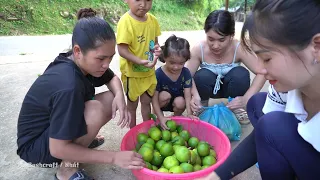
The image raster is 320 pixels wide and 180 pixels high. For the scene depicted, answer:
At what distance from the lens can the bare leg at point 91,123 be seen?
61.6 inches

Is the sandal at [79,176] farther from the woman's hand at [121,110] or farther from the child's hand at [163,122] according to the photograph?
the child's hand at [163,122]

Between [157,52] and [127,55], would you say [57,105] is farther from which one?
[157,52]

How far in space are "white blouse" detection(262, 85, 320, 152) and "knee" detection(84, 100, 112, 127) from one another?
36.2 inches

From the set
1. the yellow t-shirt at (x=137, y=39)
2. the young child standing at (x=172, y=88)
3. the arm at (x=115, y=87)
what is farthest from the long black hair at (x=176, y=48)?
the arm at (x=115, y=87)

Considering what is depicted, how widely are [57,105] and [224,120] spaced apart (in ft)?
4.06

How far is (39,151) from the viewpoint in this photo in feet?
5.08

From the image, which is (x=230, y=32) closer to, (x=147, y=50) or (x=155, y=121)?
(x=147, y=50)

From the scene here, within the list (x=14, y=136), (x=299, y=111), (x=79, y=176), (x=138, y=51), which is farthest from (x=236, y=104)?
(x=14, y=136)

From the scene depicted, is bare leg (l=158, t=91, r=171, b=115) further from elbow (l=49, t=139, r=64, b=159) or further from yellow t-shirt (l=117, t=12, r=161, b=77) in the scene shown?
elbow (l=49, t=139, r=64, b=159)

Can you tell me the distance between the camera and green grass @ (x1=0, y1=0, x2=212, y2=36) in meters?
9.96

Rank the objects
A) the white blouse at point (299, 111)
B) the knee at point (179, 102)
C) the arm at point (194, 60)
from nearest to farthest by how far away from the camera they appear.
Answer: the white blouse at point (299, 111)
the knee at point (179, 102)
the arm at point (194, 60)

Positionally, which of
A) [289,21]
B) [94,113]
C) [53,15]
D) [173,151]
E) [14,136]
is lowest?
[53,15]

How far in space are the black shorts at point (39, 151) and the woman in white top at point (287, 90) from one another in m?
0.89

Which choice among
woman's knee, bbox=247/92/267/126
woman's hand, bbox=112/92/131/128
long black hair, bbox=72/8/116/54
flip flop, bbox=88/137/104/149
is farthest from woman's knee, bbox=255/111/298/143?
flip flop, bbox=88/137/104/149
